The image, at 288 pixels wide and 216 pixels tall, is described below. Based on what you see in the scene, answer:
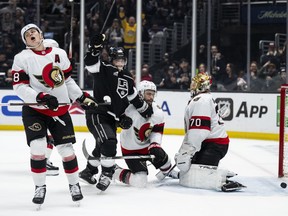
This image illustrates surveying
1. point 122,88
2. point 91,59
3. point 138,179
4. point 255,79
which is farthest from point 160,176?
point 255,79

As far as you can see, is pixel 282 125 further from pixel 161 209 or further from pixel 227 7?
pixel 227 7

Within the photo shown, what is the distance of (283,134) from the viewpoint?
18.5 feet

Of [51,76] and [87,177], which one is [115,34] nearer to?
[87,177]

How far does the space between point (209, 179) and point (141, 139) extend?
57 centimetres

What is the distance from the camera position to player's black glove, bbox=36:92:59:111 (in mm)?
4086

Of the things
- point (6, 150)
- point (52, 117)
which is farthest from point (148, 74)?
point (52, 117)

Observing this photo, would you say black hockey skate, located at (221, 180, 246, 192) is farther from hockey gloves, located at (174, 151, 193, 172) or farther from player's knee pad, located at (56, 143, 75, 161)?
player's knee pad, located at (56, 143, 75, 161)

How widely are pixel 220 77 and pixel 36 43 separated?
6.13m

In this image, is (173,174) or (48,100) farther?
(173,174)

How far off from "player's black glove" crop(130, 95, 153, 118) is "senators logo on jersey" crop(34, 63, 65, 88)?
0.86 m

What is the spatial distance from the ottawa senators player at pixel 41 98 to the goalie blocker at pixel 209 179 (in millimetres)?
1022

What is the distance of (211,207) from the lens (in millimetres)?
4332

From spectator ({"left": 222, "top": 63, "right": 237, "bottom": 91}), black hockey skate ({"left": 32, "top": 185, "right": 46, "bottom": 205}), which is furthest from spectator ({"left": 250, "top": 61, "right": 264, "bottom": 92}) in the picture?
black hockey skate ({"left": 32, "top": 185, "right": 46, "bottom": 205})

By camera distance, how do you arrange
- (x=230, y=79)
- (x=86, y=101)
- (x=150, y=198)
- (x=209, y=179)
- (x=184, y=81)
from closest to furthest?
(x=86, y=101), (x=150, y=198), (x=209, y=179), (x=230, y=79), (x=184, y=81)
